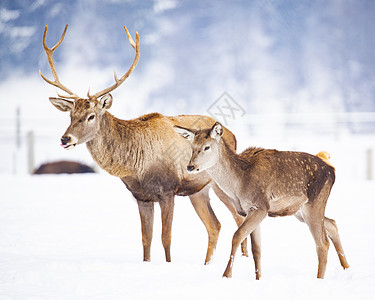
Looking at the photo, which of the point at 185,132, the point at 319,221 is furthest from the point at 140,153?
the point at 319,221

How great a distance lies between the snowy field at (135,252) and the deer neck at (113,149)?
797 millimetres

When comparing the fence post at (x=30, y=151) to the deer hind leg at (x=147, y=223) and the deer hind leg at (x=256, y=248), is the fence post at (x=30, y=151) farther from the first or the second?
the deer hind leg at (x=256, y=248)

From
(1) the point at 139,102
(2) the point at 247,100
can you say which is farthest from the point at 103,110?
(2) the point at 247,100

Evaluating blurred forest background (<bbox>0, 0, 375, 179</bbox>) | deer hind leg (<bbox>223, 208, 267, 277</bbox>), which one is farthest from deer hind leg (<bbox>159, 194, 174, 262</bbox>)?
blurred forest background (<bbox>0, 0, 375, 179</bbox>)

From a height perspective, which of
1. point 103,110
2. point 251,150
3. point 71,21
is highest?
point 71,21

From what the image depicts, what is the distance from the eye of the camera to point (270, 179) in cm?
382

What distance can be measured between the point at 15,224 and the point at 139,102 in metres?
20.0

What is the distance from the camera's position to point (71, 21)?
2533cm

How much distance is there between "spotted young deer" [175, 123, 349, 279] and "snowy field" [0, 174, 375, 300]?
0.50 m

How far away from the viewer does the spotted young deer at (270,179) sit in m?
3.79

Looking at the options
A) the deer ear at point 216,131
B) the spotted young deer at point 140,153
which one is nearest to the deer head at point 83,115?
the spotted young deer at point 140,153

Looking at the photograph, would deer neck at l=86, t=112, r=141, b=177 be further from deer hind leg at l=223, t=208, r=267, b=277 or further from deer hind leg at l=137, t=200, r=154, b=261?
deer hind leg at l=223, t=208, r=267, b=277

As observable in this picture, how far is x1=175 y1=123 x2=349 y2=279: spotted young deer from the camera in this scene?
3.79m

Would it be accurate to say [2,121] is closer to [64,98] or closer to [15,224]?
[15,224]
